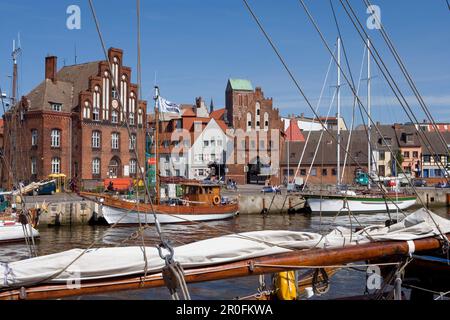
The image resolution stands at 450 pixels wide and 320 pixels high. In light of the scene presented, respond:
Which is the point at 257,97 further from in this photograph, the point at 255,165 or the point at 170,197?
the point at 170,197

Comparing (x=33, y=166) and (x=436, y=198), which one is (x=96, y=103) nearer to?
(x=33, y=166)

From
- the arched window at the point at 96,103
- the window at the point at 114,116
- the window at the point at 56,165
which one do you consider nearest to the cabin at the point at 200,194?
the window at the point at 56,165

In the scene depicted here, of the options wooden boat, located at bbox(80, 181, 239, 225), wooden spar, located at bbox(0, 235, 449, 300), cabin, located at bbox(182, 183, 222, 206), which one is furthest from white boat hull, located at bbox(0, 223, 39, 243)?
wooden spar, located at bbox(0, 235, 449, 300)

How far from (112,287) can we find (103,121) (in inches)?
2113

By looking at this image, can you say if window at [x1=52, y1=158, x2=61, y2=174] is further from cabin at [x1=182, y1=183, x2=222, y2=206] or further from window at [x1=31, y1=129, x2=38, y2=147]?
cabin at [x1=182, y1=183, x2=222, y2=206]

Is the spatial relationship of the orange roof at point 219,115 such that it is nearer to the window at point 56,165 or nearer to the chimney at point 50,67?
the chimney at point 50,67

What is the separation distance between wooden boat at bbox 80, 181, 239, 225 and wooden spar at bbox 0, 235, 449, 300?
98.2ft

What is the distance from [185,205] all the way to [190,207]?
656mm

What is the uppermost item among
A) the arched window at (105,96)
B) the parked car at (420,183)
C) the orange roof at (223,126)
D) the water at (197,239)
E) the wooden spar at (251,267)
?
the arched window at (105,96)

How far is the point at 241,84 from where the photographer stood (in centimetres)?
9469

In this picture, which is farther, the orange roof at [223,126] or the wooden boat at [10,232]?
the orange roof at [223,126]

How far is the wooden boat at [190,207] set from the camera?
3675cm

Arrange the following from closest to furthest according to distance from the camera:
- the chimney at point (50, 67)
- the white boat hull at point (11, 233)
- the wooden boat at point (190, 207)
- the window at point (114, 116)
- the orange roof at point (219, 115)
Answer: the white boat hull at point (11, 233) → the wooden boat at point (190, 207) → the chimney at point (50, 67) → the window at point (114, 116) → the orange roof at point (219, 115)

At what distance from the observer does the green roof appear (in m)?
92.8
